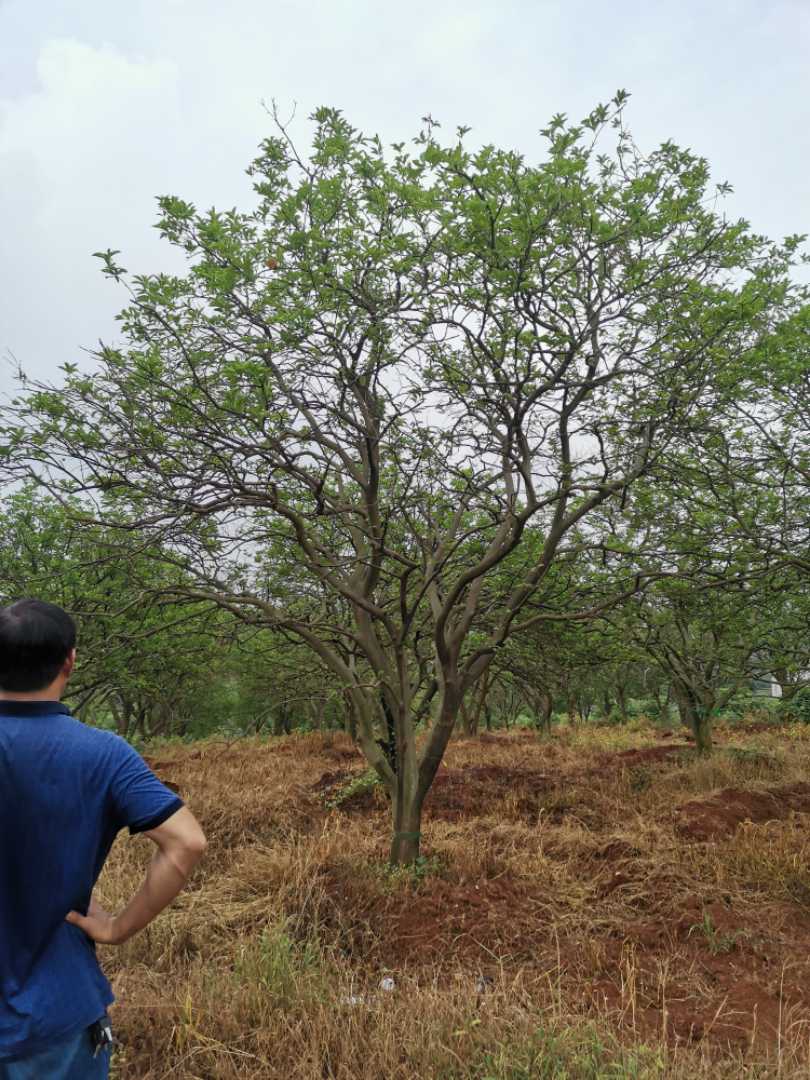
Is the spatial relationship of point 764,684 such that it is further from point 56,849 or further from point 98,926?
point 56,849

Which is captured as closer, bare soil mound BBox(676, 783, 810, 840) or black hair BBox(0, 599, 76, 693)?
black hair BBox(0, 599, 76, 693)

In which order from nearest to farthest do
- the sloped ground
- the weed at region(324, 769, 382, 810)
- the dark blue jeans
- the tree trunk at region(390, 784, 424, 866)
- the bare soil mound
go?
the dark blue jeans
the sloped ground
the tree trunk at region(390, 784, 424, 866)
the bare soil mound
the weed at region(324, 769, 382, 810)

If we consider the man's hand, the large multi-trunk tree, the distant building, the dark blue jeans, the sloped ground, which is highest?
the large multi-trunk tree

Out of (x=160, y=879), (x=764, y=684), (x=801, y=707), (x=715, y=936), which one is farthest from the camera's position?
(x=801, y=707)

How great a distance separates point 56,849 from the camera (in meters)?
1.86

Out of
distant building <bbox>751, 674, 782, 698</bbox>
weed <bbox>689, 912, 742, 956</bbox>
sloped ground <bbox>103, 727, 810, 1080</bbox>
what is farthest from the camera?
distant building <bbox>751, 674, 782, 698</bbox>

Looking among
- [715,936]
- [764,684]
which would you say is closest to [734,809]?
[715,936]

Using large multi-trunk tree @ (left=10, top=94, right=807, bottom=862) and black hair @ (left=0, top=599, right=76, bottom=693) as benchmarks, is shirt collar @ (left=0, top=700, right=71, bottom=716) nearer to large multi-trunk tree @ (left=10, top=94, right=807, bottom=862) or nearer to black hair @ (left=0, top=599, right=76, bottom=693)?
black hair @ (left=0, top=599, right=76, bottom=693)

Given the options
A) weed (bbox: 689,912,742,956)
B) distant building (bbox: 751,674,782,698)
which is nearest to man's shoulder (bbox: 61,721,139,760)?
weed (bbox: 689,912,742,956)

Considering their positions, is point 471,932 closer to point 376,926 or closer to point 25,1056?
point 376,926

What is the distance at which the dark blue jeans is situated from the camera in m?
1.75

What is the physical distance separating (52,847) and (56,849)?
0.01 metres

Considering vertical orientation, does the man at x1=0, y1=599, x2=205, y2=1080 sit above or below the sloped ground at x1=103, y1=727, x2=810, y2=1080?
above

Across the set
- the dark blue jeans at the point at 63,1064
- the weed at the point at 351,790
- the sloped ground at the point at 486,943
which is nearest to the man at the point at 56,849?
the dark blue jeans at the point at 63,1064
